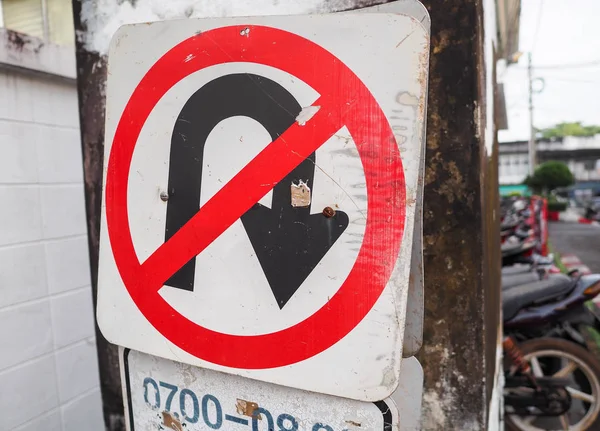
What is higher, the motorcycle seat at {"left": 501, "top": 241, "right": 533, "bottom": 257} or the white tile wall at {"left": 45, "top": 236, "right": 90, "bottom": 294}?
the white tile wall at {"left": 45, "top": 236, "right": 90, "bottom": 294}

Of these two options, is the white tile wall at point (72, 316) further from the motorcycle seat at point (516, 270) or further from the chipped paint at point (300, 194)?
the motorcycle seat at point (516, 270)

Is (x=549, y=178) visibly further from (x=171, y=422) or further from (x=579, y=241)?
(x=171, y=422)

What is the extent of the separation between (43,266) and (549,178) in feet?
68.6

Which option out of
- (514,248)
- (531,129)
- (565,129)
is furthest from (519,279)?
(565,129)

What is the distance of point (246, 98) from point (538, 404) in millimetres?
2798

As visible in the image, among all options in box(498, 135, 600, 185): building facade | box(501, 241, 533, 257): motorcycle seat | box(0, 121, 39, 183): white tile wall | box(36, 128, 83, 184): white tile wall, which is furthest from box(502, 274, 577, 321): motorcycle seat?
box(498, 135, 600, 185): building facade

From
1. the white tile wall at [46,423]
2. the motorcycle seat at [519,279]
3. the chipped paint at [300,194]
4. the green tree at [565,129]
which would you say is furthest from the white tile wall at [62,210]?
the green tree at [565,129]

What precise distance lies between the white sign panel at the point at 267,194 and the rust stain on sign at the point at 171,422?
15 centimetres

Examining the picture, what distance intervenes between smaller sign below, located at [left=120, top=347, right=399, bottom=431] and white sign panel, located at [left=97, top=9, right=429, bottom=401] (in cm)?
5

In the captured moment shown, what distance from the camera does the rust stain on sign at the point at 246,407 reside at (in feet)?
2.84

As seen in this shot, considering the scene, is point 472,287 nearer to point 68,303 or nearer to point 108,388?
point 108,388

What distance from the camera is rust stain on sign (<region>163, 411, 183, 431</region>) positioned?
945mm

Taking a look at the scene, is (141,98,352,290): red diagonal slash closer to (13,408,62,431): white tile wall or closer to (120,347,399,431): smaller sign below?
(120,347,399,431): smaller sign below

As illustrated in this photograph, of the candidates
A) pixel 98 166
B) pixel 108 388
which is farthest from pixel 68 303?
pixel 98 166
